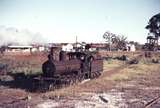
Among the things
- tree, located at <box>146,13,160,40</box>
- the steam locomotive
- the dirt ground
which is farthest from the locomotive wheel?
tree, located at <box>146,13,160,40</box>

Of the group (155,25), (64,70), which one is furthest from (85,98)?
(155,25)

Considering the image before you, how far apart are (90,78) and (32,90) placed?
7.64m

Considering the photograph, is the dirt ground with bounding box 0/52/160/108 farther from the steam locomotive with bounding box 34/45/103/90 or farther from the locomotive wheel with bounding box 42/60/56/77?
the locomotive wheel with bounding box 42/60/56/77

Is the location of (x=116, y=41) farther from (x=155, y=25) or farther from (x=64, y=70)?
(x=64, y=70)

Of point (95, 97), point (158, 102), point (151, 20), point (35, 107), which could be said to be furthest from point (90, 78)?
point (151, 20)

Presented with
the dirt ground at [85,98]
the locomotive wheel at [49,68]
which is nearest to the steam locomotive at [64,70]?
the locomotive wheel at [49,68]

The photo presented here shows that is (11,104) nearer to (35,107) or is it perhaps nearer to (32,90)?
(35,107)

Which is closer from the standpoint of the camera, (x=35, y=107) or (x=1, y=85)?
(x=35, y=107)

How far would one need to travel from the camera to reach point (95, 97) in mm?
16469

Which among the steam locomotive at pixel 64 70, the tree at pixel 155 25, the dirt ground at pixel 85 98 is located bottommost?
the dirt ground at pixel 85 98

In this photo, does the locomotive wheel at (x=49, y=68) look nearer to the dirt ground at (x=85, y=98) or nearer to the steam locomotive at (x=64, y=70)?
the steam locomotive at (x=64, y=70)

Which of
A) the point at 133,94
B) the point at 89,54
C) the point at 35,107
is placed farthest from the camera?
the point at 89,54

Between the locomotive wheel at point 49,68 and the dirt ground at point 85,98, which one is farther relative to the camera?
the locomotive wheel at point 49,68

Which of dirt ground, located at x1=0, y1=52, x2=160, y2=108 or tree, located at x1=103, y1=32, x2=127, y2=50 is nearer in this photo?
dirt ground, located at x1=0, y1=52, x2=160, y2=108
